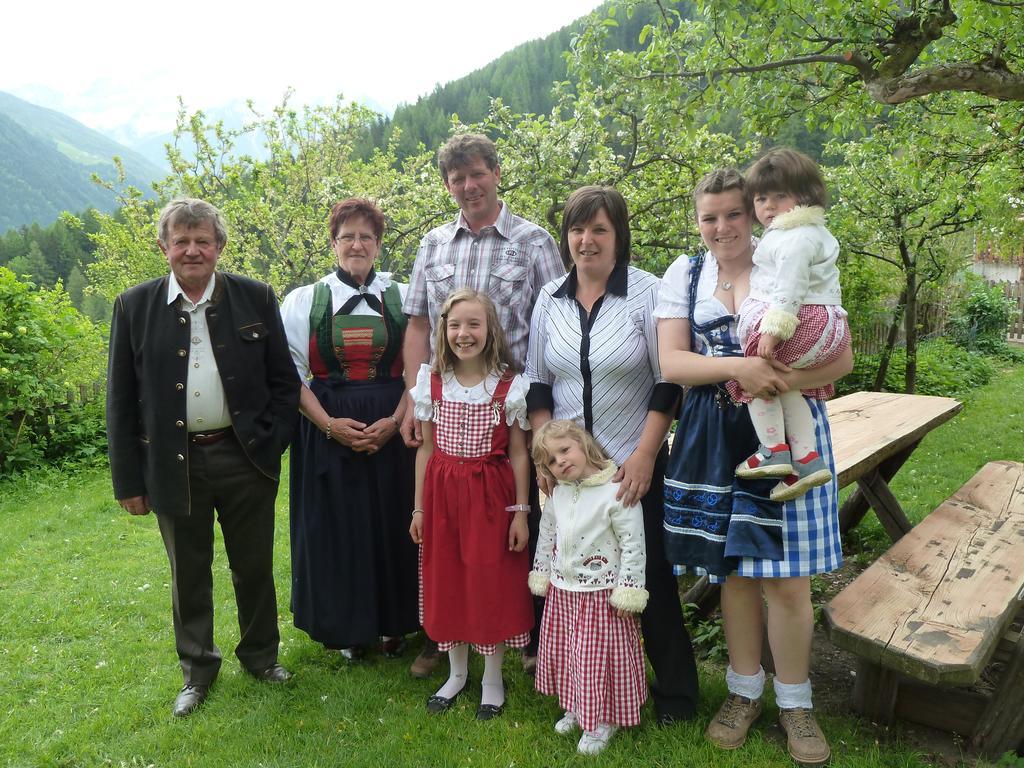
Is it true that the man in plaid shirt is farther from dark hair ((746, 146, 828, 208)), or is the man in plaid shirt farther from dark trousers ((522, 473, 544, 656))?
dark hair ((746, 146, 828, 208))

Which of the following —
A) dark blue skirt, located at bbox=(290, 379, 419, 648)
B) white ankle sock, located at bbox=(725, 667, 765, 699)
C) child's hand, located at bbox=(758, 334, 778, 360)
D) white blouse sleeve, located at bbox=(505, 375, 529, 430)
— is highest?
child's hand, located at bbox=(758, 334, 778, 360)

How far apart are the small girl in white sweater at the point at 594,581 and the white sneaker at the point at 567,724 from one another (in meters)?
0.06

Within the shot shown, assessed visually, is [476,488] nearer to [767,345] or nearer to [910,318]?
[767,345]

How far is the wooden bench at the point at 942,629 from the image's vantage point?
228 centimetres

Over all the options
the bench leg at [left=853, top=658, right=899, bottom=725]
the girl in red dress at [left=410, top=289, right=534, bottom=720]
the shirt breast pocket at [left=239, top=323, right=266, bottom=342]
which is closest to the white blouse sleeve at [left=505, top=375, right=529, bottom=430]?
the girl in red dress at [left=410, top=289, right=534, bottom=720]

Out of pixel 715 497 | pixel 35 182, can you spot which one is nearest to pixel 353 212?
pixel 715 497

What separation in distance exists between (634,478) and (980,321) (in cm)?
1667

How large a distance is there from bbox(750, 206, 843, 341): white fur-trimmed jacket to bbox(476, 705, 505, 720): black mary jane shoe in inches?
73.4

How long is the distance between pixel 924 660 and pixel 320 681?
2.47 m

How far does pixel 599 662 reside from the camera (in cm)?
267

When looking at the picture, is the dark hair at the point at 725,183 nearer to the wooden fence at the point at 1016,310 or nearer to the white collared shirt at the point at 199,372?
the white collared shirt at the point at 199,372

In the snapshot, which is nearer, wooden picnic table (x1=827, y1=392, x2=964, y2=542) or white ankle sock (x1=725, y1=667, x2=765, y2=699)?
white ankle sock (x1=725, y1=667, x2=765, y2=699)

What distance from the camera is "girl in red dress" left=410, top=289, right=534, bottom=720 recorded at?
2875 millimetres

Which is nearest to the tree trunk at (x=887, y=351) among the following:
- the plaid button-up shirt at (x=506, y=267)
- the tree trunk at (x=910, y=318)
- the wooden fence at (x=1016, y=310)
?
the tree trunk at (x=910, y=318)
